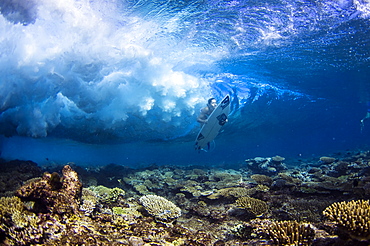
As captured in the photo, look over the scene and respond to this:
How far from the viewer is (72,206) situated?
474cm

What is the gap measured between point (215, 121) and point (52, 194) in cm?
919

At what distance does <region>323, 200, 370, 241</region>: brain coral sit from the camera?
310cm

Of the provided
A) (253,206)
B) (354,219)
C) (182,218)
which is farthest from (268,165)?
(354,219)

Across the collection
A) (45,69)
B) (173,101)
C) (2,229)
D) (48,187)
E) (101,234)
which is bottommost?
(2,229)

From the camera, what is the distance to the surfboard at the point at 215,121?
11.5m

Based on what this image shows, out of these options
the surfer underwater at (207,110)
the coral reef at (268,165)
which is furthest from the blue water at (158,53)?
the coral reef at (268,165)

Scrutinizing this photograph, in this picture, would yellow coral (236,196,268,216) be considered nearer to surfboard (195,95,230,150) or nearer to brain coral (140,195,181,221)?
brain coral (140,195,181,221)

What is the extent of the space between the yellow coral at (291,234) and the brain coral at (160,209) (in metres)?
2.96

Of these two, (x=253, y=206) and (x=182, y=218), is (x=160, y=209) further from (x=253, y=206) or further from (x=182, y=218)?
(x=253, y=206)

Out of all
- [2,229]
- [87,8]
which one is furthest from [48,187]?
[87,8]

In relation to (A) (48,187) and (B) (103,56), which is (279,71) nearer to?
(B) (103,56)

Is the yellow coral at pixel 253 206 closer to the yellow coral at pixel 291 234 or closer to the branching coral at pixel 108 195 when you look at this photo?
the yellow coral at pixel 291 234

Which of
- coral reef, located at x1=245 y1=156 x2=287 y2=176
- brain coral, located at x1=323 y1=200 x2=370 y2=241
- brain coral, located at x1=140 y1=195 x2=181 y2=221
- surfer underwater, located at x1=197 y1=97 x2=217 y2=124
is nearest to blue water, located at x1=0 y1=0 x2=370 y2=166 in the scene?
surfer underwater, located at x1=197 y1=97 x2=217 y2=124

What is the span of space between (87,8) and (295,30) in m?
12.5
